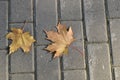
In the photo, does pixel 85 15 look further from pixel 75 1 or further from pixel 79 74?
pixel 79 74

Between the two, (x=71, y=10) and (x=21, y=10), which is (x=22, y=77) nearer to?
(x=21, y=10)

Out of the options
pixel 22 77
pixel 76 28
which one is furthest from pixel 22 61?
pixel 76 28

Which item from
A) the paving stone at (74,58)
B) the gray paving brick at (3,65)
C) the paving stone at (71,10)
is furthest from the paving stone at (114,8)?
the gray paving brick at (3,65)

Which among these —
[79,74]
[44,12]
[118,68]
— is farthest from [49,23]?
[118,68]

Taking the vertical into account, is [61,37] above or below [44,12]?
below

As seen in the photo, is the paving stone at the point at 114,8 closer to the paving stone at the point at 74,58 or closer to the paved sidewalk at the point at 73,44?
the paved sidewalk at the point at 73,44

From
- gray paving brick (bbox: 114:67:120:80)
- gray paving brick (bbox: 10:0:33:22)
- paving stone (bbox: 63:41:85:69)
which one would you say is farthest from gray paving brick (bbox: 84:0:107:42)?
gray paving brick (bbox: 10:0:33:22)
